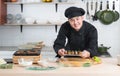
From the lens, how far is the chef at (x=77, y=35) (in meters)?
2.38

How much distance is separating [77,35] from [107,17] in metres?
1.50

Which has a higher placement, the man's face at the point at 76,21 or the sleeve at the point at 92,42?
the man's face at the point at 76,21

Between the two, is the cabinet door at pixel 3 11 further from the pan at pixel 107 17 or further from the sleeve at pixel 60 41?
the pan at pixel 107 17

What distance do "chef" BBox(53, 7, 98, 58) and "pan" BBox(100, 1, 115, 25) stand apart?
1353mm

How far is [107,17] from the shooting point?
4027 mm

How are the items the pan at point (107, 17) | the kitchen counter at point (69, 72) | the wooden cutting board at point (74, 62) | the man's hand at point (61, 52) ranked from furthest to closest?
the pan at point (107, 17)
the man's hand at point (61, 52)
the wooden cutting board at point (74, 62)
the kitchen counter at point (69, 72)

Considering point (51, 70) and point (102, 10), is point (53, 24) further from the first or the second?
point (51, 70)

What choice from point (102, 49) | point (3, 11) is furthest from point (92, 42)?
point (3, 11)

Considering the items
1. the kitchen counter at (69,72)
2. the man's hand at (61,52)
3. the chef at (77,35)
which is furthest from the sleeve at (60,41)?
the kitchen counter at (69,72)

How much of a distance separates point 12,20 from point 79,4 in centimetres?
109

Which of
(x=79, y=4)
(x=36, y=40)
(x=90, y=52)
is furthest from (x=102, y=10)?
(x=90, y=52)

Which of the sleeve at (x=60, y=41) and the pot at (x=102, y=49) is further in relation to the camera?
the pot at (x=102, y=49)

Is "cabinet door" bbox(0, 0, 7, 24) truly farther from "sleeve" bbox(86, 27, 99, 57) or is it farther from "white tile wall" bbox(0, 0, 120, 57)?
"sleeve" bbox(86, 27, 99, 57)

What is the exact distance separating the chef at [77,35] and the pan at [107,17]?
4.44 ft
